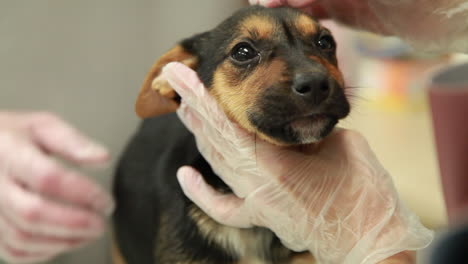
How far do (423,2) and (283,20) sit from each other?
1.17 ft

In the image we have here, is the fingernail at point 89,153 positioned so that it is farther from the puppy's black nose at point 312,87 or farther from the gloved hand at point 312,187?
the puppy's black nose at point 312,87

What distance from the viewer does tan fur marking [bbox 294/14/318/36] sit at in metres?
1.05

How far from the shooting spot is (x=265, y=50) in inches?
39.8

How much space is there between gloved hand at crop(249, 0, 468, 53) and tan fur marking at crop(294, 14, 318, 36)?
0.10 meters

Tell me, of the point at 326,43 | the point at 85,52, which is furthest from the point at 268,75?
the point at 85,52

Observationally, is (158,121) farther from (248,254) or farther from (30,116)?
(248,254)

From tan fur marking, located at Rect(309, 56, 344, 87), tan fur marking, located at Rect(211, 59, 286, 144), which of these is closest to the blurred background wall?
tan fur marking, located at Rect(211, 59, 286, 144)

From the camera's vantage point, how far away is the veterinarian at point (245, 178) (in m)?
0.99

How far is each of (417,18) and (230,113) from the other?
0.53 metres

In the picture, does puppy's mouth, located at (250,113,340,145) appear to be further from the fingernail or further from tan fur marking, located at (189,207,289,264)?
the fingernail

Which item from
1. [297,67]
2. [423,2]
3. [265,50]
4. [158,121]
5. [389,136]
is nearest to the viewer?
[297,67]

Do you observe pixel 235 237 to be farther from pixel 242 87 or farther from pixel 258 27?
pixel 258 27

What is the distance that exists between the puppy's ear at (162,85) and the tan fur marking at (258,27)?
0.14 metres

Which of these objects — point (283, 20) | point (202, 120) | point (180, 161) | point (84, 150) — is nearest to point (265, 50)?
point (283, 20)
